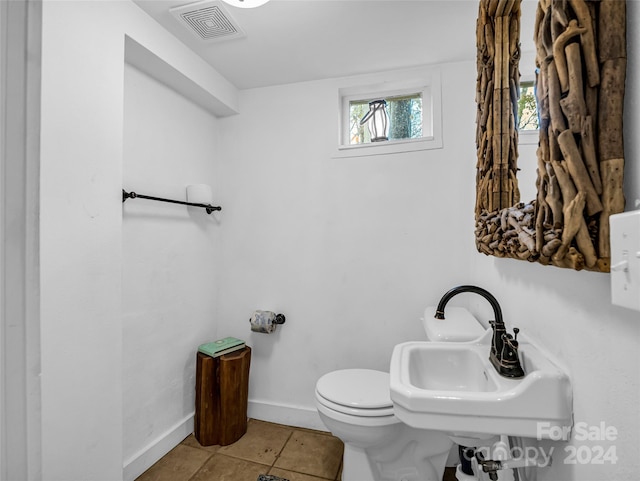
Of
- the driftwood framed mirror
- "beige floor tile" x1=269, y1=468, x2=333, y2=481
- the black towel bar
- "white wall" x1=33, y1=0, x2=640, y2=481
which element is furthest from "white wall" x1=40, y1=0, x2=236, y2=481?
the driftwood framed mirror

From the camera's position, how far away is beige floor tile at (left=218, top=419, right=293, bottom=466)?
1.64 meters

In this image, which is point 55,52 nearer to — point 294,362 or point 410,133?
point 410,133

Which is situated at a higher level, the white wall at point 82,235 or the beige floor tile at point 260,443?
the white wall at point 82,235

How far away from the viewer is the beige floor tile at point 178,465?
1.50m

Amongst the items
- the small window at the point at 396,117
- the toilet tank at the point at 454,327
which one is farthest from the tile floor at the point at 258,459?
the small window at the point at 396,117

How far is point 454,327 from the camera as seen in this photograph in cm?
132

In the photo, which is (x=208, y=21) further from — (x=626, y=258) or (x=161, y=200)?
(x=626, y=258)

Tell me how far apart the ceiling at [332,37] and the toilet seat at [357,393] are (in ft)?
5.53

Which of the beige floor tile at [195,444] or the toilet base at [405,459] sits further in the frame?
the beige floor tile at [195,444]

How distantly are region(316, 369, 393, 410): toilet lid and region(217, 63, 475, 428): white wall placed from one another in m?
0.31

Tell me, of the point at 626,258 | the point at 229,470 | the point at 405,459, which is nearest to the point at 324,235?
the point at 405,459

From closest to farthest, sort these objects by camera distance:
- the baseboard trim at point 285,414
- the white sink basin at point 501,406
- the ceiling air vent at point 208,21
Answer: the white sink basin at point 501,406 → the ceiling air vent at point 208,21 → the baseboard trim at point 285,414

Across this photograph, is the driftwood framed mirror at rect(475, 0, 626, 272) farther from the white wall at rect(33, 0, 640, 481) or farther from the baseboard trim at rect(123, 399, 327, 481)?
the baseboard trim at rect(123, 399, 327, 481)

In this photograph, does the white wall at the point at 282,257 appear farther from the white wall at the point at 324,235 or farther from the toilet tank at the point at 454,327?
the toilet tank at the point at 454,327
